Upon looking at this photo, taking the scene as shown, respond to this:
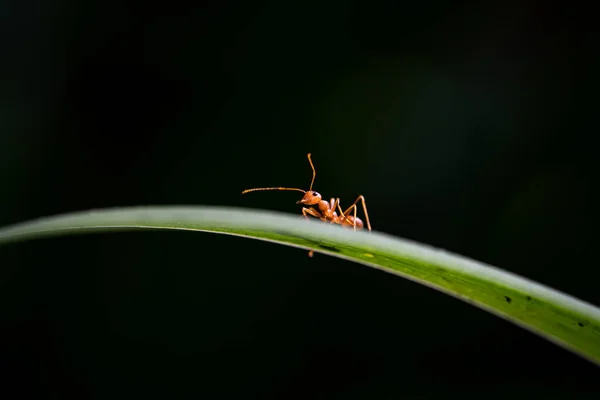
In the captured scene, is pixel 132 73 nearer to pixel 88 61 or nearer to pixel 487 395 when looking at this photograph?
pixel 88 61

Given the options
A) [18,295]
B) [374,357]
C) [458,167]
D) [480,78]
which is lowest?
[374,357]

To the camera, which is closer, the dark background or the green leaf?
the green leaf

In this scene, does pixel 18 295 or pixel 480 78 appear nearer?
pixel 18 295

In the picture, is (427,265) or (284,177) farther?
(284,177)

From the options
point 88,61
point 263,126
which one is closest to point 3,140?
point 88,61
